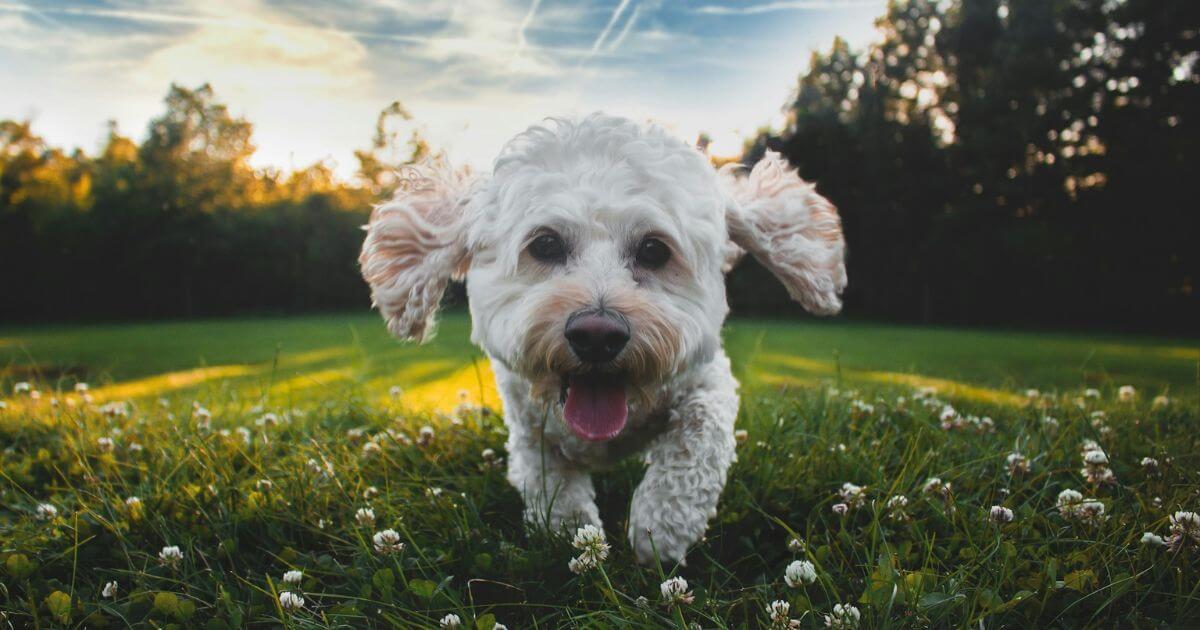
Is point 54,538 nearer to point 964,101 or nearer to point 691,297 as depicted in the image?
point 691,297

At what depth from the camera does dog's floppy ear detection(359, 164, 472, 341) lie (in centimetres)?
332

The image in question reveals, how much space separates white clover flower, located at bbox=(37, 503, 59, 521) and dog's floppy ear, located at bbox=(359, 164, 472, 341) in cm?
Result: 145

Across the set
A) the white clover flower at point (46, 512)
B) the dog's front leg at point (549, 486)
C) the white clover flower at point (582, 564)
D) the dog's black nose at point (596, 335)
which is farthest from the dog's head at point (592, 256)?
the white clover flower at point (46, 512)

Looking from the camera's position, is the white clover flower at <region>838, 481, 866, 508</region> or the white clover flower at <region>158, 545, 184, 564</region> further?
the white clover flower at <region>838, 481, 866, 508</region>

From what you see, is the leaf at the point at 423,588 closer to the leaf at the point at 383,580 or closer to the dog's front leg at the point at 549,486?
the leaf at the point at 383,580

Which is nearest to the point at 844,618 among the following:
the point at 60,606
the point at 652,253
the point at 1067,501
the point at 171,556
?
the point at 1067,501

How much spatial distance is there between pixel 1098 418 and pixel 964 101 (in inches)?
1173

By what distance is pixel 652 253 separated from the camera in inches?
112

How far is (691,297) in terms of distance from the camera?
114 inches

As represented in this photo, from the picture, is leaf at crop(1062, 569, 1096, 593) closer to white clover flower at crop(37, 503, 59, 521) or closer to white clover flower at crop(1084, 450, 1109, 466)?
white clover flower at crop(1084, 450, 1109, 466)

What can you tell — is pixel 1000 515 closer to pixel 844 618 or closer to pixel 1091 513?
pixel 1091 513

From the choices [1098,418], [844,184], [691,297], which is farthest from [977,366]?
[844,184]

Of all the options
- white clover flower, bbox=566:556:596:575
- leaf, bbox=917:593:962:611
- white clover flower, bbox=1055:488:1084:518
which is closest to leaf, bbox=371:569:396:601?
white clover flower, bbox=566:556:596:575

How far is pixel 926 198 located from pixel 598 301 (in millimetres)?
31184
